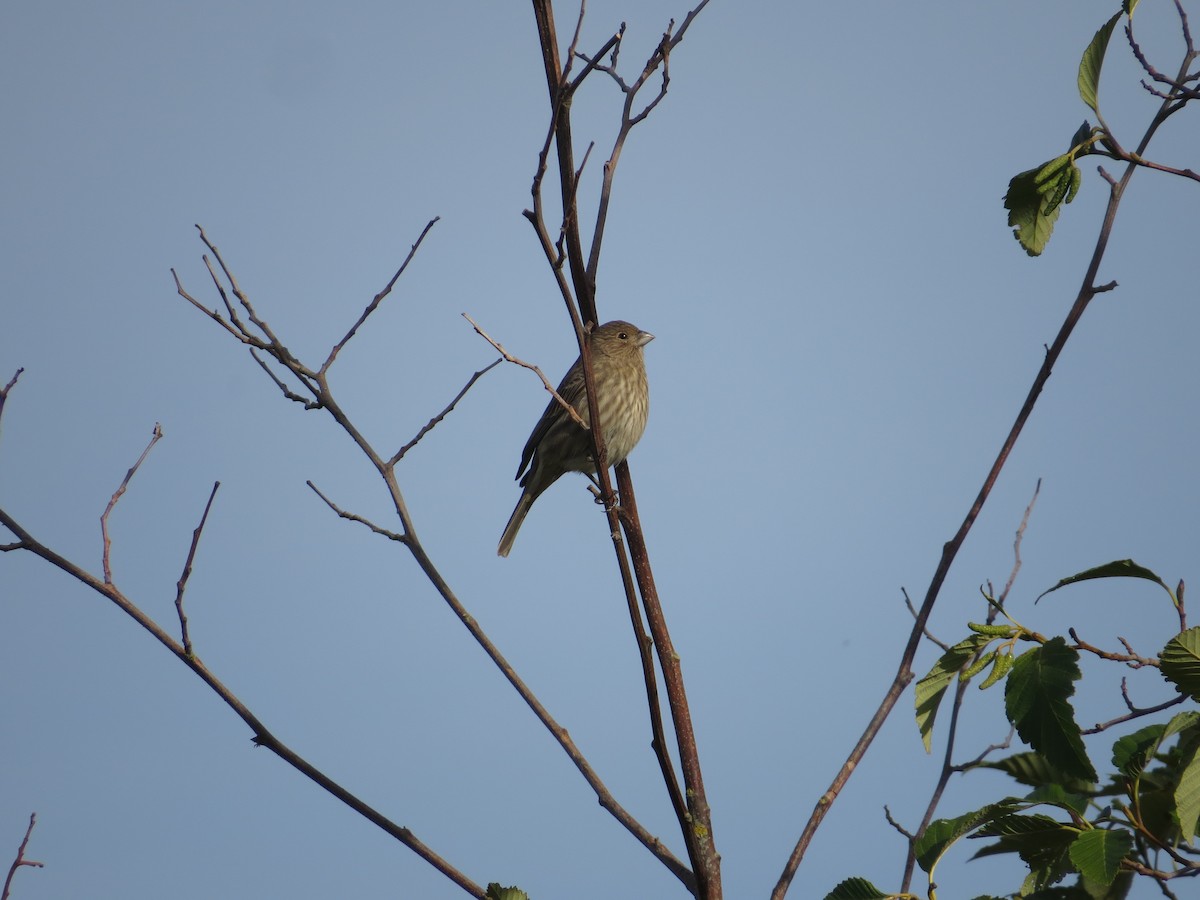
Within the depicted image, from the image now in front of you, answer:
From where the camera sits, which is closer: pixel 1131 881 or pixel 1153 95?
pixel 1131 881

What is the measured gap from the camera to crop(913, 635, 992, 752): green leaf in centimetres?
260

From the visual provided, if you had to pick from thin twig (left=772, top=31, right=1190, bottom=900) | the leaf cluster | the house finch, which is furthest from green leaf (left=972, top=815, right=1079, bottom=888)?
the house finch

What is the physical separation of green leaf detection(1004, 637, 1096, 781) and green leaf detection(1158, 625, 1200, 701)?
0.19 metres

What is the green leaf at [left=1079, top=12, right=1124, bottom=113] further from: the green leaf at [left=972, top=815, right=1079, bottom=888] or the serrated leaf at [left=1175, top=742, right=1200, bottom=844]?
the green leaf at [left=972, top=815, right=1079, bottom=888]

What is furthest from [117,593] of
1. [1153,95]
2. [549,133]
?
[1153,95]

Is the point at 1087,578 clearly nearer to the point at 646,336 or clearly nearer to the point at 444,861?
the point at 444,861

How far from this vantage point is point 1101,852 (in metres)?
2.23

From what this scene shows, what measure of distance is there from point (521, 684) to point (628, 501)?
0.77m

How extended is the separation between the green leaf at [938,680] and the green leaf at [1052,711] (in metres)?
0.16

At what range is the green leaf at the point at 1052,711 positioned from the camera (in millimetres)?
2391

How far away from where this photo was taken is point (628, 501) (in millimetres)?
3904

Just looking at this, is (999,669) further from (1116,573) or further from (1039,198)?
(1039,198)

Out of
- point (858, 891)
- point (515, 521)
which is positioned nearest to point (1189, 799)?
point (858, 891)

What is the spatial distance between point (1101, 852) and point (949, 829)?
0.41 meters
